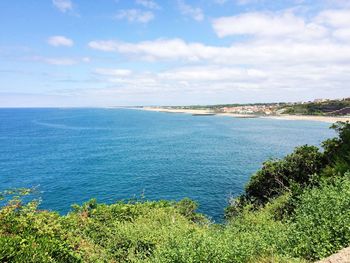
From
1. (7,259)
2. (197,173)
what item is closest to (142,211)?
(7,259)

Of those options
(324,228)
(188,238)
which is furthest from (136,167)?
(324,228)

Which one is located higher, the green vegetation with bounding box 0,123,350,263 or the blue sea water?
the green vegetation with bounding box 0,123,350,263

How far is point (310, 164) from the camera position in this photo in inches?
1352

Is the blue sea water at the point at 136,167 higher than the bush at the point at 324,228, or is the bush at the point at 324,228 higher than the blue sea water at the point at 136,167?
the bush at the point at 324,228

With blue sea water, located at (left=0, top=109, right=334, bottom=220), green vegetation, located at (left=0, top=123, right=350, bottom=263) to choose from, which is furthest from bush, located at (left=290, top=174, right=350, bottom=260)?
blue sea water, located at (left=0, top=109, right=334, bottom=220)

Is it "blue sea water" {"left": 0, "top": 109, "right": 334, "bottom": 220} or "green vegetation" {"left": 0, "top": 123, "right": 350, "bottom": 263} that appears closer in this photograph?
"green vegetation" {"left": 0, "top": 123, "right": 350, "bottom": 263}

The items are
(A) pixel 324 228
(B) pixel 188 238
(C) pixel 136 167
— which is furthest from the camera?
(C) pixel 136 167

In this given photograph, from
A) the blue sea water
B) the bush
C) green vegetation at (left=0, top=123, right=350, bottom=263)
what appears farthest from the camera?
the blue sea water

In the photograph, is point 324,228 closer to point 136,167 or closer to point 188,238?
point 188,238

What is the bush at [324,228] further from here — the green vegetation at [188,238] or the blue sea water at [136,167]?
the blue sea water at [136,167]

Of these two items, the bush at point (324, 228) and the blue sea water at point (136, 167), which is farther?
the blue sea water at point (136, 167)

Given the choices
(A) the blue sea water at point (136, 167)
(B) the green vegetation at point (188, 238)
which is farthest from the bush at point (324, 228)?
(A) the blue sea water at point (136, 167)

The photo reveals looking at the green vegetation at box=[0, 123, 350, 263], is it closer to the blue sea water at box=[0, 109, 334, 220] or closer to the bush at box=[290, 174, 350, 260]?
the bush at box=[290, 174, 350, 260]

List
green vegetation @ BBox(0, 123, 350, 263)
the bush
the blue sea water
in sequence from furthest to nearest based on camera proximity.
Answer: the blue sea water, the bush, green vegetation @ BBox(0, 123, 350, 263)
